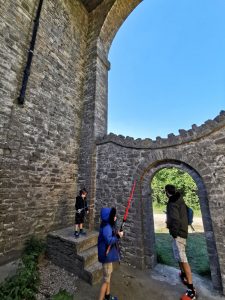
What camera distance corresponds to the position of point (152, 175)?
5273mm

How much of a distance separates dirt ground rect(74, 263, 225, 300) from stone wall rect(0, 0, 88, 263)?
2.36m

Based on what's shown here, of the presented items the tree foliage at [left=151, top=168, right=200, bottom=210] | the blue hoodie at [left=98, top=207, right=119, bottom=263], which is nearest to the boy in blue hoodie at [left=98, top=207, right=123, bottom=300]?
the blue hoodie at [left=98, top=207, right=119, bottom=263]

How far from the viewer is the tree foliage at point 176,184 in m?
15.0

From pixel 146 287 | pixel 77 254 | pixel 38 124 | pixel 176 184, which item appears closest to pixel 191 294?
pixel 146 287

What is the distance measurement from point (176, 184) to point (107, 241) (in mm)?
14676

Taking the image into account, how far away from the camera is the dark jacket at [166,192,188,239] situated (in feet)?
11.4

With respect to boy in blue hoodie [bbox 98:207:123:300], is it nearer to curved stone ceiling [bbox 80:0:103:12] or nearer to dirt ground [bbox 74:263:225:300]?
dirt ground [bbox 74:263:225:300]

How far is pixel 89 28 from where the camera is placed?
8742 millimetres

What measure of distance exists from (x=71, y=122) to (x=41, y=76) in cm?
190

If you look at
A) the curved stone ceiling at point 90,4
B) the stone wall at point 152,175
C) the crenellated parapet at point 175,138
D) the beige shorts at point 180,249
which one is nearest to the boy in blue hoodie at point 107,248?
the beige shorts at point 180,249

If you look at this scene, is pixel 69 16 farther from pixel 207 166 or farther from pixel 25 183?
pixel 207 166

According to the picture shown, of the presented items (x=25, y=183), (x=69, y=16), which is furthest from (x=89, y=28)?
(x=25, y=183)

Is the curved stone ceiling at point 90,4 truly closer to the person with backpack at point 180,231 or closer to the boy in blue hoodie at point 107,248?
the person with backpack at point 180,231

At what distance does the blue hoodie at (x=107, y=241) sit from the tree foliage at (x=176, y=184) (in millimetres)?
13473
